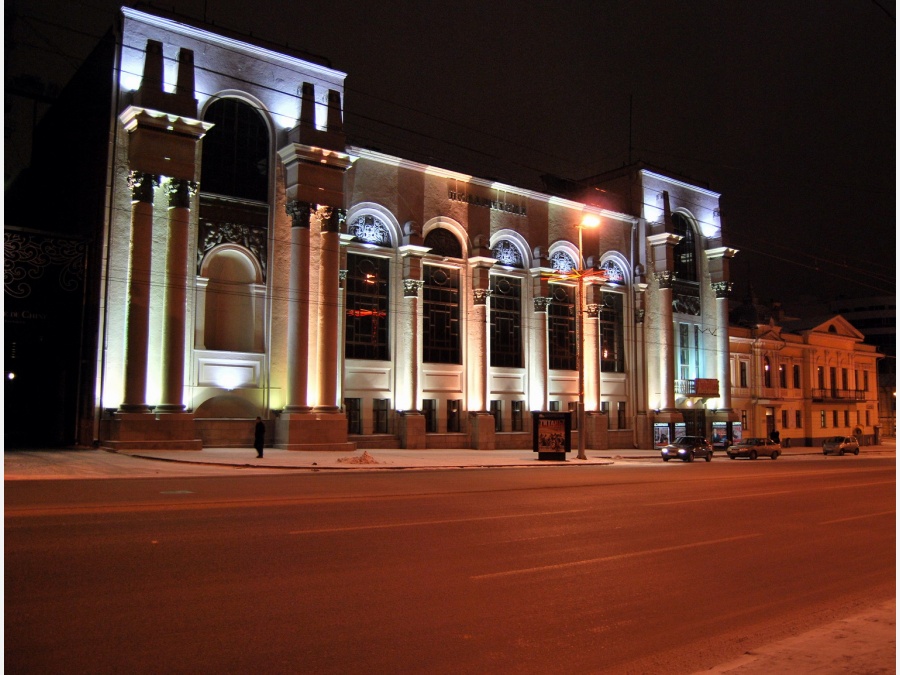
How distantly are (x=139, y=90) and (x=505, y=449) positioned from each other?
82.3ft

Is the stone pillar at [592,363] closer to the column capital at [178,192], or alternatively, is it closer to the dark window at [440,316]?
the dark window at [440,316]

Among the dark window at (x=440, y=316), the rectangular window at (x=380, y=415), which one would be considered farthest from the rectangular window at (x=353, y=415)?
the dark window at (x=440, y=316)

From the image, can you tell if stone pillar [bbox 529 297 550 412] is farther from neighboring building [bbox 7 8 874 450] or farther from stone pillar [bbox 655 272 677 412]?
stone pillar [bbox 655 272 677 412]

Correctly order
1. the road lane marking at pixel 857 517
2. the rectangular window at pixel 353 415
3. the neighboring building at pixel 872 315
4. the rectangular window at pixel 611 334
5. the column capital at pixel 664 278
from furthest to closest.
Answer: the neighboring building at pixel 872 315, the column capital at pixel 664 278, the rectangular window at pixel 611 334, the rectangular window at pixel 353 415, the road lane marking at pixel 857 517

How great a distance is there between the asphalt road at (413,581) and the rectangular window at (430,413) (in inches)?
1005

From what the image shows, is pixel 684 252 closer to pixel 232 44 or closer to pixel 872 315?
pixel 232 44

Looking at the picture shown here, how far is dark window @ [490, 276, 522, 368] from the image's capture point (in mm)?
44562

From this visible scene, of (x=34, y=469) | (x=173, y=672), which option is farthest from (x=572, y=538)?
(x=34, y=469)

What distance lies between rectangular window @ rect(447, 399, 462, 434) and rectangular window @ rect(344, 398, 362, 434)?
18.0 feet

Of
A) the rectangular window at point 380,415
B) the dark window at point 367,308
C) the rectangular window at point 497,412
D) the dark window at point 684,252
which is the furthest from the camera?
the dark window at point 684,252

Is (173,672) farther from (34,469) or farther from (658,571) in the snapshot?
(34,469)

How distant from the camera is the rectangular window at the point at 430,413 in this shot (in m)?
41.6

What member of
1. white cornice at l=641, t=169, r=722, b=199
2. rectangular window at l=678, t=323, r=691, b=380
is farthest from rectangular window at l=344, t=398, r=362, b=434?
white cornice at l=641, t=169, r=722, b=199

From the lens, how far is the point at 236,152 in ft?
116
